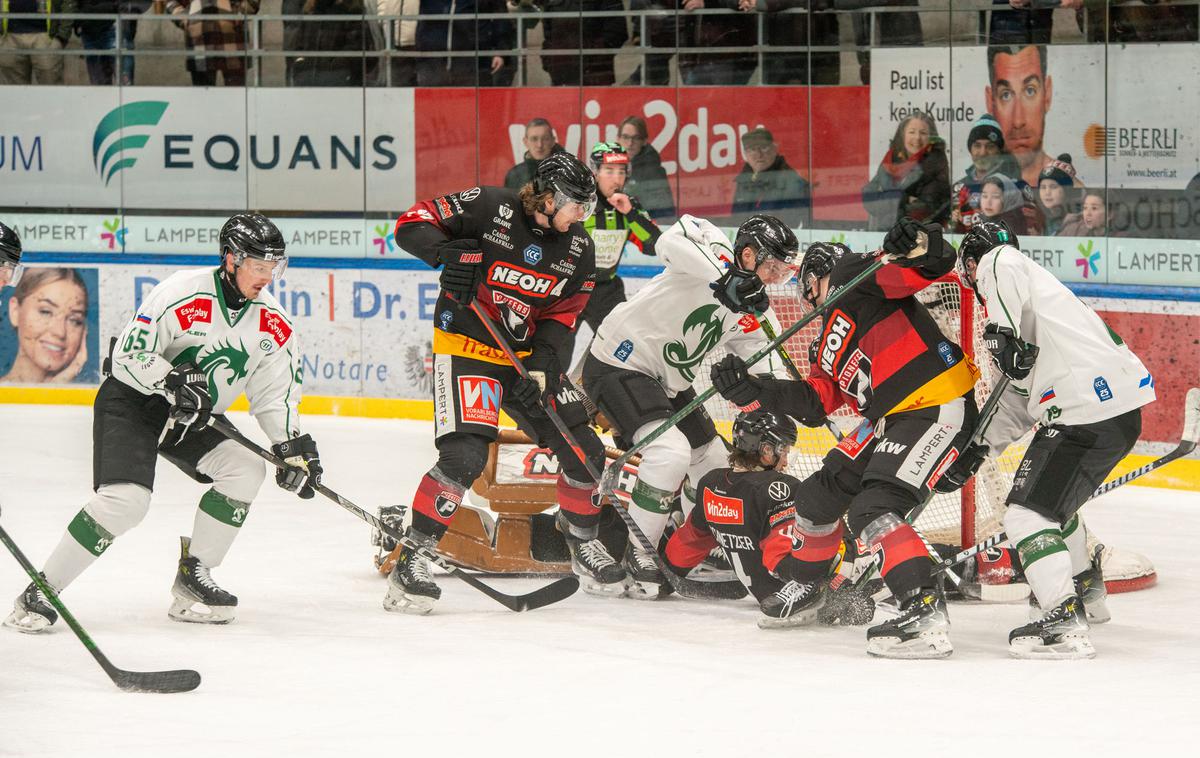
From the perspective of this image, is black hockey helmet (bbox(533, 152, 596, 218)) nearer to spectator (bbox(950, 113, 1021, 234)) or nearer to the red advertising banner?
spectator (bbox(950, 113, 1021, 234))

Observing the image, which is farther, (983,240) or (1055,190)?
(1055,190)

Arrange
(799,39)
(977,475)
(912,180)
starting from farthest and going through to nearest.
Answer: (799,39), (912,180), (977,475)

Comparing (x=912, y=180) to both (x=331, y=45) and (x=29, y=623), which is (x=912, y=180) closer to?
(x=331, y=45)

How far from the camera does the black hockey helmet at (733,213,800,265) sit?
466cm

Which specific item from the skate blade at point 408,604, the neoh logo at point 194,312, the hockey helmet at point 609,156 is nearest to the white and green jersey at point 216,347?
the neoh logo at point 194,312

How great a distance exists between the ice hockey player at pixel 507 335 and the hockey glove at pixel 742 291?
44 cm

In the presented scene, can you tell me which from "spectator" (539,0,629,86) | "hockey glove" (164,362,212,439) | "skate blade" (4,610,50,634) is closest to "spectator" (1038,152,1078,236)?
"spectator" (539,0,629,86)

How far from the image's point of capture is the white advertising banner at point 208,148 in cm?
909

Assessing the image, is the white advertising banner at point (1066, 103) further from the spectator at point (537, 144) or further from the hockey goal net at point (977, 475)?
the hockey goal net at point (977, 475)

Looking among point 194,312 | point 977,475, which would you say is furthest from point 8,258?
point 977,475

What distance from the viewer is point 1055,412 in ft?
13.4

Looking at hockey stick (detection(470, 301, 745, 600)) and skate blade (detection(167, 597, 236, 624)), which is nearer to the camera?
skate blade (detection(167, 597, 236, 624))

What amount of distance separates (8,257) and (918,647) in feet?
8.01

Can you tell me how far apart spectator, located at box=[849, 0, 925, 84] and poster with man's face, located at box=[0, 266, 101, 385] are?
4.09 m
